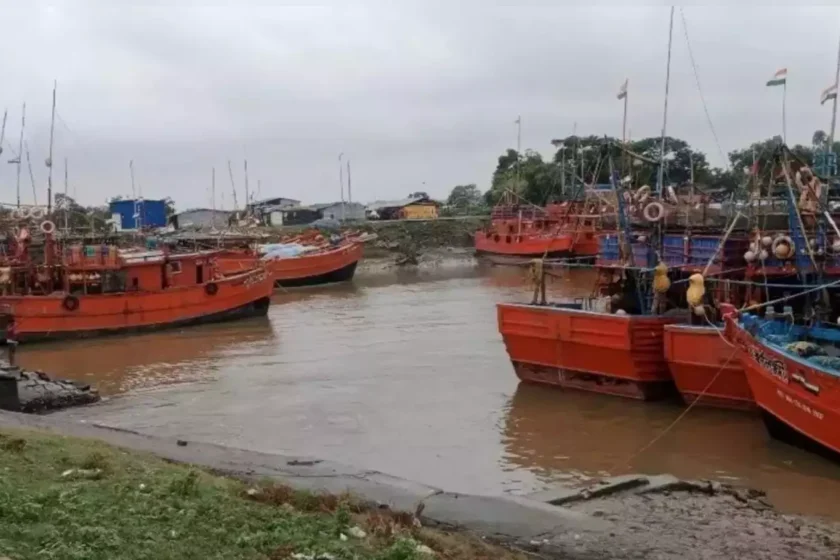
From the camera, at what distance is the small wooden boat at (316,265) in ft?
146

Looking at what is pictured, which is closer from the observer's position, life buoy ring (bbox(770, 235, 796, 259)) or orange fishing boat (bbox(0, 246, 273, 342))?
life buoy ring (bbox(770, 235, 796, 259))

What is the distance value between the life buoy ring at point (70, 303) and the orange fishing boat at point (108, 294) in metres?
0.02

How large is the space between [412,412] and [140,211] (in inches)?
2108

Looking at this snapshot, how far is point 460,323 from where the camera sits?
2977cm

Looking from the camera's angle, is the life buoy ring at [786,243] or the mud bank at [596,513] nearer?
the mud bank at [596,513]

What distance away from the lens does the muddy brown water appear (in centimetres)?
1337

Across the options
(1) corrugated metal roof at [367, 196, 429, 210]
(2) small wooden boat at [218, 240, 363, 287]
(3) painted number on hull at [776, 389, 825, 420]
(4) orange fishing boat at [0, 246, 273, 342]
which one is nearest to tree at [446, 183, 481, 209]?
Result: (1) corrugated metal roof at [367, 196, 429, 210]

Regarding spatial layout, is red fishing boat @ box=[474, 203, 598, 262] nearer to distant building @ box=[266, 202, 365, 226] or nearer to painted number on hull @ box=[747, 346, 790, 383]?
distant building @ box=[266, 202, 365, 226]

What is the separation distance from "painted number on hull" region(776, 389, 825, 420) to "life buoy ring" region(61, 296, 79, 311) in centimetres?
2151

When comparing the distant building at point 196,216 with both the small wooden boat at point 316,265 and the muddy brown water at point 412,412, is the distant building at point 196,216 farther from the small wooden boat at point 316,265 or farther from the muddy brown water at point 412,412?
the muddy brown water at point 412,412

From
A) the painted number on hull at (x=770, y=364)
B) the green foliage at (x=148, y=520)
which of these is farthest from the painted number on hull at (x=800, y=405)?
the green foliage at (x=148, y=520)

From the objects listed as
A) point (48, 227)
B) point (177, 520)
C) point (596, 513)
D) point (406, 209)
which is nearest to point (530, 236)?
point (406, 209)

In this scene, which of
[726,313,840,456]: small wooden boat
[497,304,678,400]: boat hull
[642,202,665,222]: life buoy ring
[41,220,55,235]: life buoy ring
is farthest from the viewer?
[41,220,55,235]: life buoy ring

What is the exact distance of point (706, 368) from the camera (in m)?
15.8
